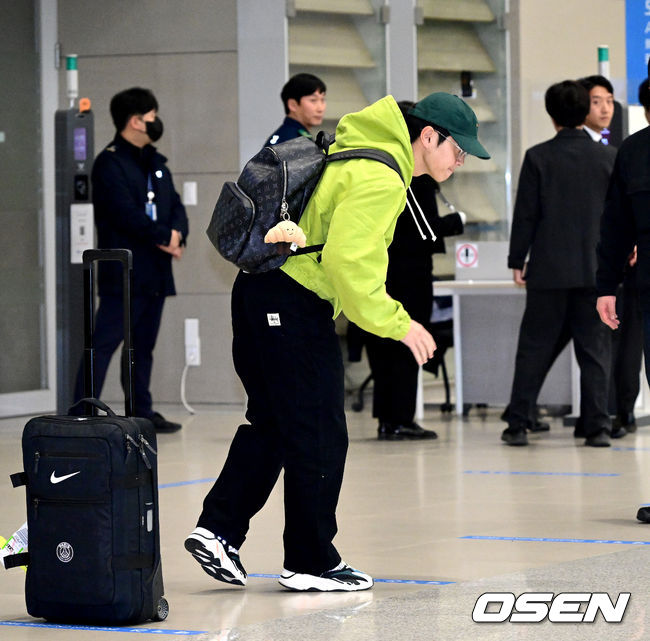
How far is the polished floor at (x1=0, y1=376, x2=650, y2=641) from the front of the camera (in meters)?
3.67

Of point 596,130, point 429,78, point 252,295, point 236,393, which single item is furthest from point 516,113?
point 252,295

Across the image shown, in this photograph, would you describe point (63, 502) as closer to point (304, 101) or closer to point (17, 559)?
point (17, 559)

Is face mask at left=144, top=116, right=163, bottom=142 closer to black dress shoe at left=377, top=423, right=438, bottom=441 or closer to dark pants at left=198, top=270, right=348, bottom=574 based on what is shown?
black dress shoe at left=377, top=423, right=438, bottom=441

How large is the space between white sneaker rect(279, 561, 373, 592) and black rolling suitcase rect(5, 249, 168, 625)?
0.45 meters

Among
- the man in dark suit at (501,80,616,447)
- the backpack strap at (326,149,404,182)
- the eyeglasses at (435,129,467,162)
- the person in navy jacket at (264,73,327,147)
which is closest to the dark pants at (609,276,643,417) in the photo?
the man in dark suit at (501,80,616,447)

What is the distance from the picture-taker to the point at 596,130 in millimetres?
8766

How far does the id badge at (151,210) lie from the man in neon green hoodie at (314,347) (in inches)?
174

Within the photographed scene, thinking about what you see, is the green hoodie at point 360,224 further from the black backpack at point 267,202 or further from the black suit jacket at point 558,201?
the black suit jacket at point 558,201

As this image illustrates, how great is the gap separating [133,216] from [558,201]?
2.25 m

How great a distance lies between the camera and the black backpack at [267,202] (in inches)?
155

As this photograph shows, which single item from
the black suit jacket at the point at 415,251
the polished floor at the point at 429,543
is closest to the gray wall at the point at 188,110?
the polished floor at the point at 429,543

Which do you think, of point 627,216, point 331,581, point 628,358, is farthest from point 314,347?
point 628,358

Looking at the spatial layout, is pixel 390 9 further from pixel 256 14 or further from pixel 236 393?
pixel 236 393

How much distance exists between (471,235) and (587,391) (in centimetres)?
317
